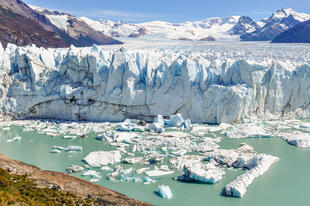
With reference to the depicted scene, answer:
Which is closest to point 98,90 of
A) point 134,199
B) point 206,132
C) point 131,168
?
point 206,132

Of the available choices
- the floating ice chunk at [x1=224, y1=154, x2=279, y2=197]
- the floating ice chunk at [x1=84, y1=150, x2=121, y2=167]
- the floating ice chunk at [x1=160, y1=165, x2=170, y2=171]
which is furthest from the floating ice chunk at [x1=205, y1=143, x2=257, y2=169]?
the floating ice chunk at [x1=84, y1=150, x2=121, y2=167]

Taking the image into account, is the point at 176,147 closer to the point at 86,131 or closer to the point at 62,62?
the point at 86,131

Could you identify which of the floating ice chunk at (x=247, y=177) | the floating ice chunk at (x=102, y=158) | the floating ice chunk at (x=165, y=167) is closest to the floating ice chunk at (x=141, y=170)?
the floating ice chunk at (x=165, y=167)

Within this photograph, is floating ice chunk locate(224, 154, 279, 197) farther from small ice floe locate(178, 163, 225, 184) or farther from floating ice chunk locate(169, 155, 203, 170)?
floating ice chunk locate(169, 155, 203, 170)

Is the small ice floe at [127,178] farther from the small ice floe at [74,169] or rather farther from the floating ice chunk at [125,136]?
the floating ice chunk at [125,136]

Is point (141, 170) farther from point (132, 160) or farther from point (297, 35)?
point (297, 35)

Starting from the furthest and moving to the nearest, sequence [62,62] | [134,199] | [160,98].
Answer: [62,62], [160,98], [134,199]

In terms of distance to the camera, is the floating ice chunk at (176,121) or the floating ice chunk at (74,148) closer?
the floating ice chunk at (74,148)
